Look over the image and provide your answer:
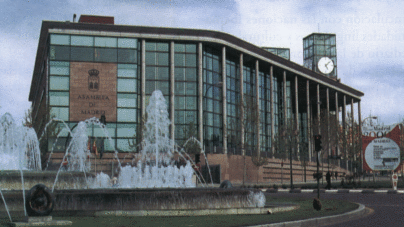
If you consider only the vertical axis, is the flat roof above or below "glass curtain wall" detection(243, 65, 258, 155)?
above

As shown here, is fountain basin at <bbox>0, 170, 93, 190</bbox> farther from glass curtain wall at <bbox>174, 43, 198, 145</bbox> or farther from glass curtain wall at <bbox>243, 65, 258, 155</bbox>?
glass curtain wall at <bbox>174, 43, 198, 145</bbox>

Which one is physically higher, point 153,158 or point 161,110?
point 161,110

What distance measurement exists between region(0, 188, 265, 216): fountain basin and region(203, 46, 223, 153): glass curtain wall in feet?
146

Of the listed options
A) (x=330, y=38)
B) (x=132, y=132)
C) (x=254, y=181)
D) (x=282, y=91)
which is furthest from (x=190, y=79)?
(x=330, y=38)

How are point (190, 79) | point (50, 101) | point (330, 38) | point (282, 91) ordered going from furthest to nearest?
point (330, 38)
point (282, 91)
point (190, 79)
point (50, 101)

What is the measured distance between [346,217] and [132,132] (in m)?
44.6

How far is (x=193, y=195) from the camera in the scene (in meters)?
14.1

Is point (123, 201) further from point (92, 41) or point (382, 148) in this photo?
point (92, 41)

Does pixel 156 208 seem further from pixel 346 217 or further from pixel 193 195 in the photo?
pixel 346 217

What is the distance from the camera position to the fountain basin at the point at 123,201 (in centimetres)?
1351

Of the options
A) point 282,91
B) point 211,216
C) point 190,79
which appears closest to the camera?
point 211,216

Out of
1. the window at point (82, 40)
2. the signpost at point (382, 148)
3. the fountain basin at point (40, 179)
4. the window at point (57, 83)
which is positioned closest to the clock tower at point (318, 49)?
the window at point (82, 40)

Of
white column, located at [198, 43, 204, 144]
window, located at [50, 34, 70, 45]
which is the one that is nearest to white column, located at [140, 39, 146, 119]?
white column, located at [198, 43, 204, 144]

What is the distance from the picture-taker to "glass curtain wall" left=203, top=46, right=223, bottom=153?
60094 mm
